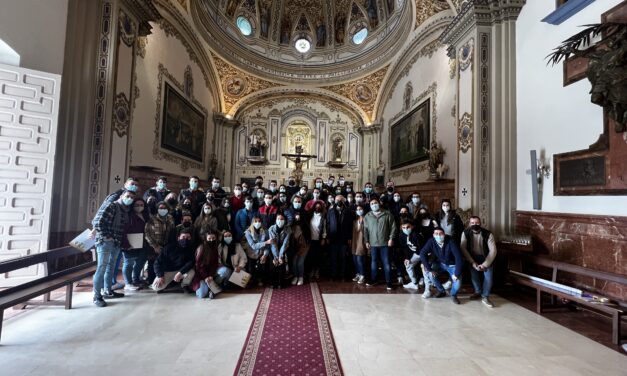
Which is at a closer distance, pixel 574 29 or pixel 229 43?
pixel 574 29

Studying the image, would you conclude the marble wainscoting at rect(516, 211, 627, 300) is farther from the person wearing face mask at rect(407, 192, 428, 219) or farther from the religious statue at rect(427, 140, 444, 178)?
the religious statue at rect(427, 140, 444, 178)

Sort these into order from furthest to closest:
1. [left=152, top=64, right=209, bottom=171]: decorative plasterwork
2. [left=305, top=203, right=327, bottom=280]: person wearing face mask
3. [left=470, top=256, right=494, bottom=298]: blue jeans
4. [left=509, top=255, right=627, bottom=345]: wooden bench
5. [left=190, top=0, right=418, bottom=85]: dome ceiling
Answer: [left=190, top=0, right=418, bottom=85]: dome ceiling
[left=152, top=64, right=209, bottom=171]: decorative plasterwork
[left=305, top=203, right=327, bottom=280]: person wearing face mask
[left=470, top=256, right=494, bottom=298]: blue jeans
[left=509, top=255, right=627, bottom=345]: wooden bench

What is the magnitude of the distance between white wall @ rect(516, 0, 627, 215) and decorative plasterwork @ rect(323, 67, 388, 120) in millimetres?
8438

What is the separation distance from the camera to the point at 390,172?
13305 mm

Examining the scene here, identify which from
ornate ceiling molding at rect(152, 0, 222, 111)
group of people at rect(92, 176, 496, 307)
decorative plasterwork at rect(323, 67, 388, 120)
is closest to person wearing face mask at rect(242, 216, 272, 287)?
group of people at rect(92, 176, 496, 307)

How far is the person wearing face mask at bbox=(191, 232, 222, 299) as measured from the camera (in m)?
4.59

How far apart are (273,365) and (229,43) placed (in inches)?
563

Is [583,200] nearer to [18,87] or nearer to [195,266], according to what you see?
[195,266]

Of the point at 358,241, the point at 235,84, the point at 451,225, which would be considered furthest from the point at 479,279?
the point at 235,84

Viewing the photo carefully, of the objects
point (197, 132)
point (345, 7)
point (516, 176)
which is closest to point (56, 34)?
point (197, 132)

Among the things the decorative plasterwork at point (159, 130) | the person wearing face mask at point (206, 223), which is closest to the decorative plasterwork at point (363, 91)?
the decorative plasterwork at point (159, 130)

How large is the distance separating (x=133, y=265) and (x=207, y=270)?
5.33 feet

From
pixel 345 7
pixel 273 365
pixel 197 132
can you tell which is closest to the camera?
pixel 273 365

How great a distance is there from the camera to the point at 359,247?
18.6 ft
